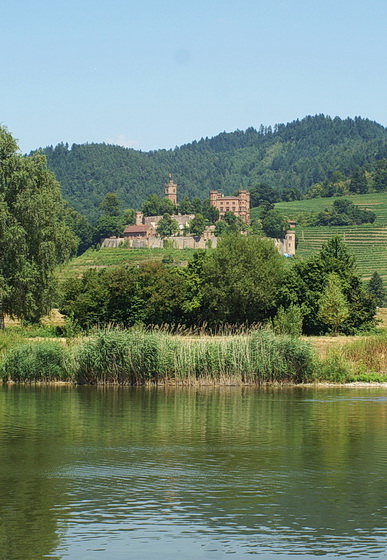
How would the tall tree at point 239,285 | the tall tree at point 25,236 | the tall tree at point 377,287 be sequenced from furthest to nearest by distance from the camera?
the tall tree at point 377,287 → the tall tree at point 239,285 → the tall tree at point 25,236

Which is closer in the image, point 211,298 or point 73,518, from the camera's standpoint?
point 73,518

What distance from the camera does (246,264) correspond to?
69500 mm

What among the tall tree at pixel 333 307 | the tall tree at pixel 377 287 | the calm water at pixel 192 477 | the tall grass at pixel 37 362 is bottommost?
the calm water at pixel 192 477

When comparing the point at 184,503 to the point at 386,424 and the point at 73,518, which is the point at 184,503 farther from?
the point at 386,424

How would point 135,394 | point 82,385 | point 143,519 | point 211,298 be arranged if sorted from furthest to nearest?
point 211,298 → point 82,385 → point 135,394 → point 143,519

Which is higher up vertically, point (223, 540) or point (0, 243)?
point (0, 243)

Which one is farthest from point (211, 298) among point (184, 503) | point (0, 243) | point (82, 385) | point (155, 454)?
point (184, 503)

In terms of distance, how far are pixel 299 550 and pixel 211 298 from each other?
5015 centimetres

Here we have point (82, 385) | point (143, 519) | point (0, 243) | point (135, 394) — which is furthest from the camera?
point (0, 243)

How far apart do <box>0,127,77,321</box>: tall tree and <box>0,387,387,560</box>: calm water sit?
52.3ft

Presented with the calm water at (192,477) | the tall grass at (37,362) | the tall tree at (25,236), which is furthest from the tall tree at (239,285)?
the calm water at (192,477)

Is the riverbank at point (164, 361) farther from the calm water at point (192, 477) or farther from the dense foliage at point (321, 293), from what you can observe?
the dense foliage at point (321, 293)

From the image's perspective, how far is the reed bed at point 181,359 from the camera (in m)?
40.4

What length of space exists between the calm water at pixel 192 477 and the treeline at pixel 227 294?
2543 centimetres
